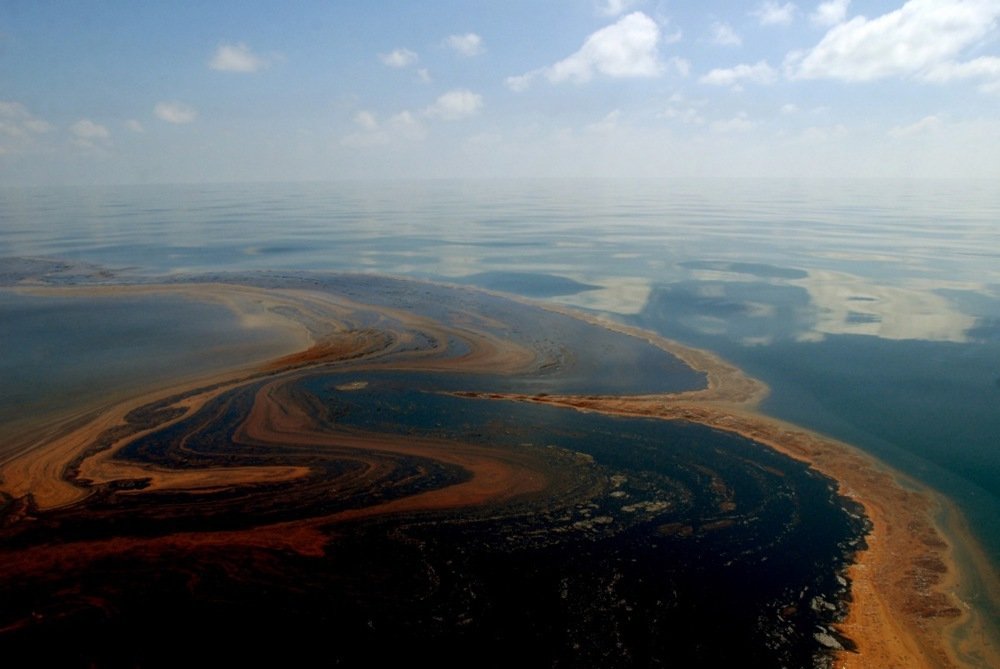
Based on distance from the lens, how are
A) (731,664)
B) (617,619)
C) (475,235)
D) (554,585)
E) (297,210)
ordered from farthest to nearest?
(297,210), (475,235), (554,585), (617,619), (731,664)

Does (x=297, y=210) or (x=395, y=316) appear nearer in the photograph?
(x=395, y=316)

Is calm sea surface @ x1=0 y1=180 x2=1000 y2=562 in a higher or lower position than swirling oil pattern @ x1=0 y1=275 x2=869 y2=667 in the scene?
higher

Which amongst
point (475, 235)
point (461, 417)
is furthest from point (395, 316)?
point (475, 235)

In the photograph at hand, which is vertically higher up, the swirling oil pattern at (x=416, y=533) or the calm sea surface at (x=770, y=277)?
the calm sea surface at (x=770, y=277)

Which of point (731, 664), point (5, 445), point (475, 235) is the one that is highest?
point (475, 235)

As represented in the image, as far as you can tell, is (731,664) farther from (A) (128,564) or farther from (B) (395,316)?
(B) (395,316)

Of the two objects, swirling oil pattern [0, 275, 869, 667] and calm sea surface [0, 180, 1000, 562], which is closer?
swirling oil pattern [0, 275, 869, 667]
